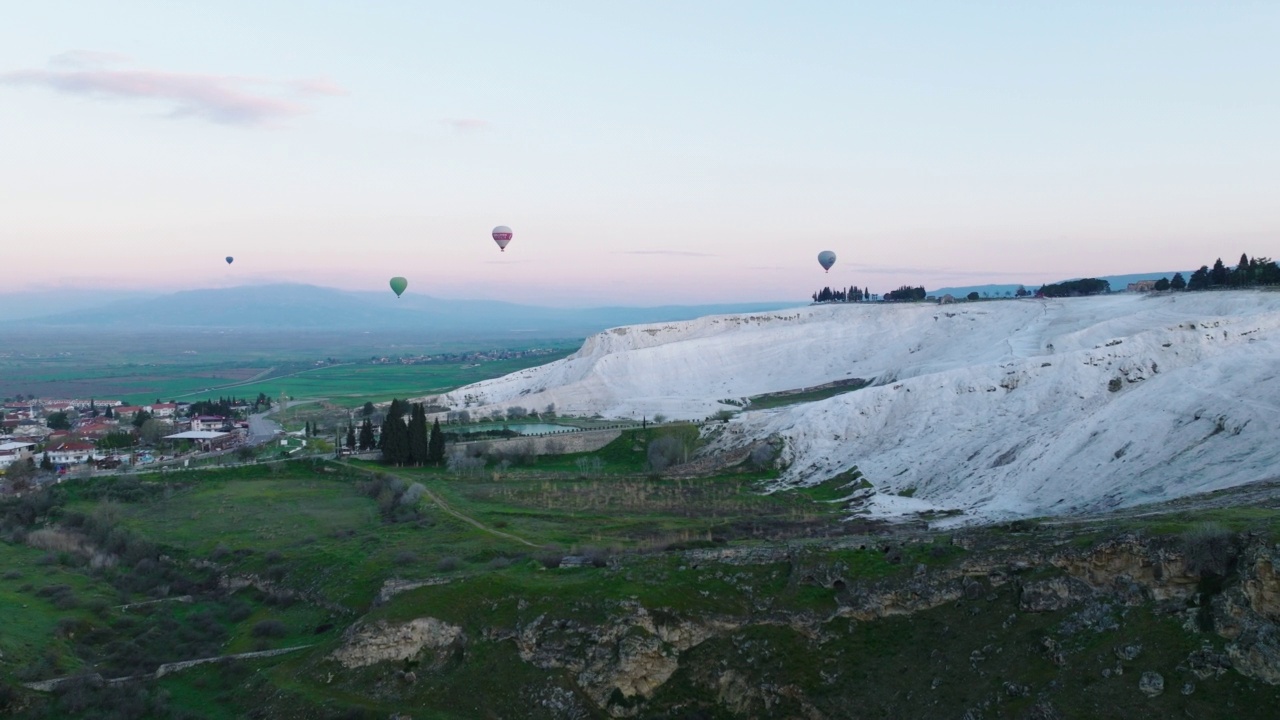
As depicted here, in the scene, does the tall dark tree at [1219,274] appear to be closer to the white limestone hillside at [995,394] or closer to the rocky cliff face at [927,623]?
the white limestone hillside at [995,394]

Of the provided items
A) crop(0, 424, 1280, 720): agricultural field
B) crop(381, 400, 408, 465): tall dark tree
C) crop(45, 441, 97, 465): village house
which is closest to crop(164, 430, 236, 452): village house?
crop(45, 441, 97, 465): village house

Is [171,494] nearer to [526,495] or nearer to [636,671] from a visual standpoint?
[526,495]

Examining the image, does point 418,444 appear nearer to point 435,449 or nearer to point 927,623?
point 435,449

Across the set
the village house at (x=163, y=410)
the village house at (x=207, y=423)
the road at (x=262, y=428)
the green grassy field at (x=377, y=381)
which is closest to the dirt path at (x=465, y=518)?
the road at (x=262, y=428)

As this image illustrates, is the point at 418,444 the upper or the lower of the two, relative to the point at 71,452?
upper

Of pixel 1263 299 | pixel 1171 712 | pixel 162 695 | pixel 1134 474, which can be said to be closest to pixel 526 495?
pixel 162 695

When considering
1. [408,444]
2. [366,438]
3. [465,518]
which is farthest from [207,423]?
[465,518]
